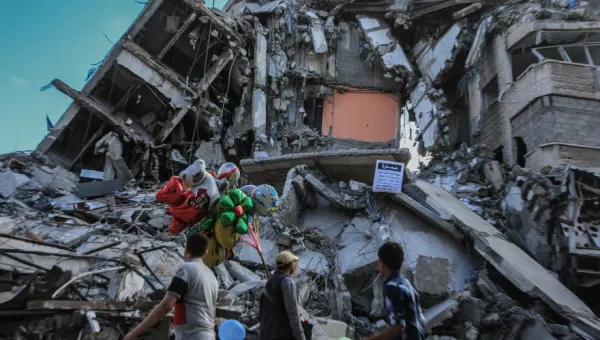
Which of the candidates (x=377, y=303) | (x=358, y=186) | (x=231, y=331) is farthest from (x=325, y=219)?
(x=231, y=331)

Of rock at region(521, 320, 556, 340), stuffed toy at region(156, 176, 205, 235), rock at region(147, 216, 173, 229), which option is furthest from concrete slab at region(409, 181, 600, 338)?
rock at region(147, 216, 173, 229)

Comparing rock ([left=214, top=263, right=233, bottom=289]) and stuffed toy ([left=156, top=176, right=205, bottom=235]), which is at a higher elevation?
stuffed toy ([left=156, top=176, right=205, bottom=235])

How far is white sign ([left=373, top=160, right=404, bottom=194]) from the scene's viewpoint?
29.9 feet

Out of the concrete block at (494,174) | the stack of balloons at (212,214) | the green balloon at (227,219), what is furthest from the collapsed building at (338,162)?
the green balloon at (227,219)

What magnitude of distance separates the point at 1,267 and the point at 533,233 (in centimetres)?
870

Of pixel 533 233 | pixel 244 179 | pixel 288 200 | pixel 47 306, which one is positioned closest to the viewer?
pixel 47 306

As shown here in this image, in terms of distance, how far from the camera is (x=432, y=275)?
24.0ft

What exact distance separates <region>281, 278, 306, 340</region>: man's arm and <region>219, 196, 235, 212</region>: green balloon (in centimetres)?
187

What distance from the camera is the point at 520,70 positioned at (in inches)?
539

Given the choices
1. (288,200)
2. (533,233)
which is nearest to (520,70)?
(533,233)

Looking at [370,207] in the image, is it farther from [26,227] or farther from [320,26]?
[320,26]

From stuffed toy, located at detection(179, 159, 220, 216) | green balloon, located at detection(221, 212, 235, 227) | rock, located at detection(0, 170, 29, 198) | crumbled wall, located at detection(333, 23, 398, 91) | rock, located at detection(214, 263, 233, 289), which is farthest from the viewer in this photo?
crumbled wall, located at detection(333, 23, 398, 91)

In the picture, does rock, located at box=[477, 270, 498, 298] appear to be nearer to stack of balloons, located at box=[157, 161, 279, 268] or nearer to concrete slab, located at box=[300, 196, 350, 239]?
concrete slab, located at box=[300, 196, 350, 239]

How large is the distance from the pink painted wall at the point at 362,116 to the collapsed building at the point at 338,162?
0.26 ft
